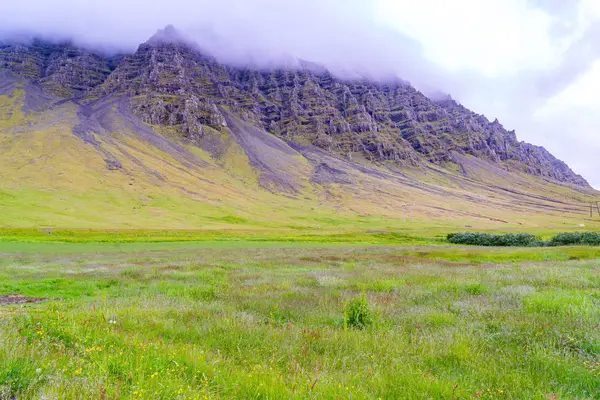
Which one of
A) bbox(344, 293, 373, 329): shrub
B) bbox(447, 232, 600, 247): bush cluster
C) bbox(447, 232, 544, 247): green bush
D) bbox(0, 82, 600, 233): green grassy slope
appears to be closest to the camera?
bbox(344, 293, 373, 329): shrub

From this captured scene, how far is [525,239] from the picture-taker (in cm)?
7700

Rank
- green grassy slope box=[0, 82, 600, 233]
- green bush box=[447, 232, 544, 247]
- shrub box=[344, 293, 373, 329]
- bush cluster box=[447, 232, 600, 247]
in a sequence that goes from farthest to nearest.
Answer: green grassy slope box=[0, 82, 600, 233] < green bush box=[447, 232, 544, 247] < bush cluster box=[447, 232, 600, 247] < shrub box=[344, 293, 373, 329]

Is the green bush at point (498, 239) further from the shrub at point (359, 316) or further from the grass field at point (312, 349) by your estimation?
the shrub at point (359, 316)

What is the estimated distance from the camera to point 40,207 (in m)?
114

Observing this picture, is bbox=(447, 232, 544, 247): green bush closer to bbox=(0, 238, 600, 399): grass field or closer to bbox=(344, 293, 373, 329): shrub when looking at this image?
bbox=(0, 238, 600, 399): grass field

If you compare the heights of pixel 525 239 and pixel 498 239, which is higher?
pixel 525 239

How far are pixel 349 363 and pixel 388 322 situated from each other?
3.22 metres

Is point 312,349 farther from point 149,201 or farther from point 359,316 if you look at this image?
point 149,201

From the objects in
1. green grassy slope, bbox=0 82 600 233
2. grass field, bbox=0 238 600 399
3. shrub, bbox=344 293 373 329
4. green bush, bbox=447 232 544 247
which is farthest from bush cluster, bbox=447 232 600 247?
shrub, bbox=344 293 373 329

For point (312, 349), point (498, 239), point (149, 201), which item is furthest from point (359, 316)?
point (149, 201)

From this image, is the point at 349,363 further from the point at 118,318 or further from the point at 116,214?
the point at 116,214

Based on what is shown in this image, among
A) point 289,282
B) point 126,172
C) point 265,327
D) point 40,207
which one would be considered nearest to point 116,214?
point 40,207

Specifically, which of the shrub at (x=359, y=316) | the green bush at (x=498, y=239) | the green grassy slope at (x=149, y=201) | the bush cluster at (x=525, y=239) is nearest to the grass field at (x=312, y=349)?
the shrub at (x=359, y=316)

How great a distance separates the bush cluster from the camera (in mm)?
68769
